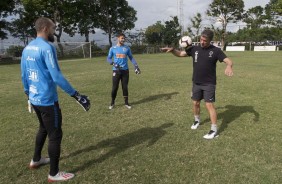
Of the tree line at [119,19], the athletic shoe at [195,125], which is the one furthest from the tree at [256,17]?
the athletic shoe at [195,125]

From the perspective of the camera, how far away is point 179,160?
196 inches

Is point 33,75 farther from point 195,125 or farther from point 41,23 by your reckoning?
point 195,125

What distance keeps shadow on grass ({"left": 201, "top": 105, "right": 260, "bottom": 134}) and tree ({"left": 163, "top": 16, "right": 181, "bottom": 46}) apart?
62.2m

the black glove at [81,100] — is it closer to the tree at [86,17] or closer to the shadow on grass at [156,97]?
the shadow on grass at [156,97]

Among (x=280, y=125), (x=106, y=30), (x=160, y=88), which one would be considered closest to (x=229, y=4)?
(x=106, y=30)

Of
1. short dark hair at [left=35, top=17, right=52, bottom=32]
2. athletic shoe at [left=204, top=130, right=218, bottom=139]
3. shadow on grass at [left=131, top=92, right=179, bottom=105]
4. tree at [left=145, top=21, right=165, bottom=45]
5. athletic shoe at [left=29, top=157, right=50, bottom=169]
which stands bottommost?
athletic shoe at [left=29, top=157, right=50, bottom=169]

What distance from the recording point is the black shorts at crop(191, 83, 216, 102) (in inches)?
238

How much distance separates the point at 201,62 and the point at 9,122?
492 centimetres

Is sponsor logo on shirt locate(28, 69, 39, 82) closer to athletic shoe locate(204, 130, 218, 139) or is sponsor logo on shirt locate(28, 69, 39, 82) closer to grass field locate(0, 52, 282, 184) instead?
grass field locate(0, 52, 282, 184)

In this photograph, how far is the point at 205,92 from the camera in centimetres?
611

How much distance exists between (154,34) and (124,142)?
210 feet

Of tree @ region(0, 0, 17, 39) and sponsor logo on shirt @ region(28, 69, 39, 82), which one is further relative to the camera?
tree @ region(0, 0, 17, 39)

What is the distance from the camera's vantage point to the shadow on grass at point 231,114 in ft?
23.1


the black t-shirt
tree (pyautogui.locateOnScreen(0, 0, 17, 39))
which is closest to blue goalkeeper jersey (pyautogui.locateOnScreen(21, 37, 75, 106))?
the black t-shirt
